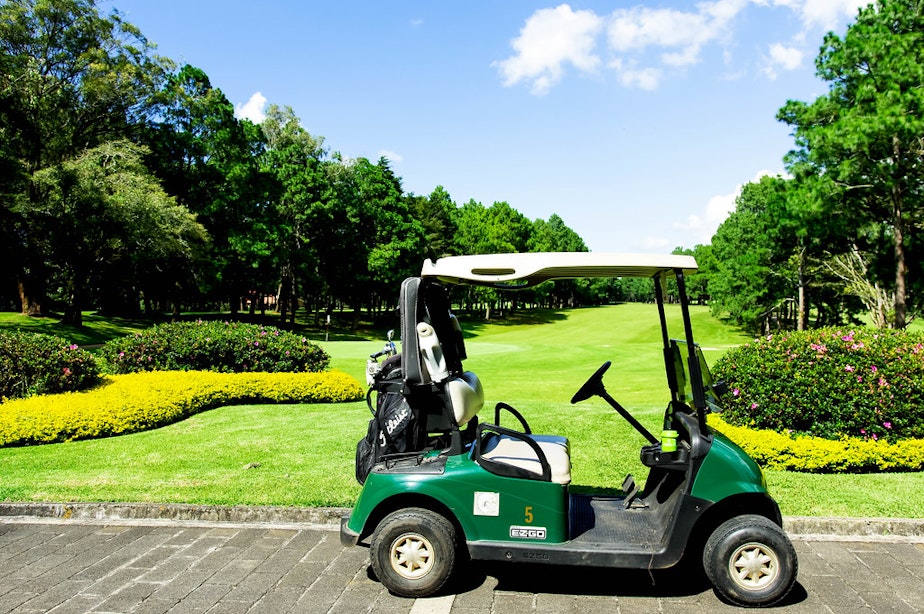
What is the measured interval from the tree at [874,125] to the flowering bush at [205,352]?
18.4 metres

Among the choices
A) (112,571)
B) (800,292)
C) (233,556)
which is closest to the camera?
(112,571)

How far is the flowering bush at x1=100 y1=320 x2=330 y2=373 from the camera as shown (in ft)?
40.9

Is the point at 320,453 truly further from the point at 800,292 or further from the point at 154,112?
the point at 800,292

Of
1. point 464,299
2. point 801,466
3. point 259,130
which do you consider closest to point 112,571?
point 801,466

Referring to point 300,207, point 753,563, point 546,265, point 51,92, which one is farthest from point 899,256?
point 51,92

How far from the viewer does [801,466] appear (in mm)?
6680

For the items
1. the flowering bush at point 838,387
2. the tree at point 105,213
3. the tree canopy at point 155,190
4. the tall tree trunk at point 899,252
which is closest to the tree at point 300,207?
the tree canopy at point 155,190

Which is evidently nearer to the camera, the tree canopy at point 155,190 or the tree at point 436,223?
the tree canopy at point 155,190

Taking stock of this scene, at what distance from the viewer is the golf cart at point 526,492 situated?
3.82 m

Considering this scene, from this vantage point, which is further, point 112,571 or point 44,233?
point 44,233

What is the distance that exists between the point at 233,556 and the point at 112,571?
0.82 metres

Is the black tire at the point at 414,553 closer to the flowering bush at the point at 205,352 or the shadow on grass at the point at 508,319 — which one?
the flowering bush at the point at 205,352

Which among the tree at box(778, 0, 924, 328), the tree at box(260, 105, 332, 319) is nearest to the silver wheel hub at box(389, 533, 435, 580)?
the tree at box(778, 0, 924, 328)

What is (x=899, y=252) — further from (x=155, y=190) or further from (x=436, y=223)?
(x=436, y=223)
